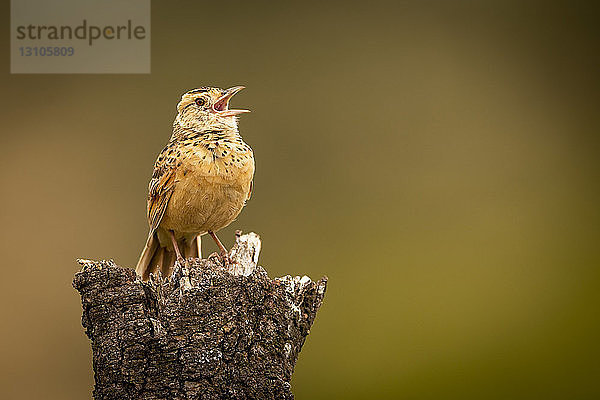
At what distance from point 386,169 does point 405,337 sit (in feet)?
2.91

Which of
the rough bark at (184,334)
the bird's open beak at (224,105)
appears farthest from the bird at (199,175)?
the rough bark at (184,334)

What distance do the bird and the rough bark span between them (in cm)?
30

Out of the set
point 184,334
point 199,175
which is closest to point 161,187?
point 199,175

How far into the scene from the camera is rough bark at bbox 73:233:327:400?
1445mm

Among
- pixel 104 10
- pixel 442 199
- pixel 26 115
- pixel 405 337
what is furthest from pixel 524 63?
pixel 26 115

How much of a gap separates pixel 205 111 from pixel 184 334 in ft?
2.51

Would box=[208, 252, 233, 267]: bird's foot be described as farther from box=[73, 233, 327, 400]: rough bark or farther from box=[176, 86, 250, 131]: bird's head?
box=[176, 86, 250, 131]: bird's head

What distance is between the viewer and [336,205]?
11.3ft

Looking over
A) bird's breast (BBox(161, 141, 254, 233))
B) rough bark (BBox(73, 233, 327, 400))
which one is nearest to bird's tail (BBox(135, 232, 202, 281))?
bird's breast (BBox(161, 141, 254, 233))

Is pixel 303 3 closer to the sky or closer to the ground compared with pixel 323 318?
closer to the sky

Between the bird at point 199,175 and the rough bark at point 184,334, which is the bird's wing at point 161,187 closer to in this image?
the bird at point 199,175

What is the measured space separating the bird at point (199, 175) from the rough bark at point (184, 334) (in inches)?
11.7

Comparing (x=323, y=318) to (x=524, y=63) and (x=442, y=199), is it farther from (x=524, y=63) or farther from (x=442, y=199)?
(x=524, y=63)

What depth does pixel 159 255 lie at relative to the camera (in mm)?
2096
